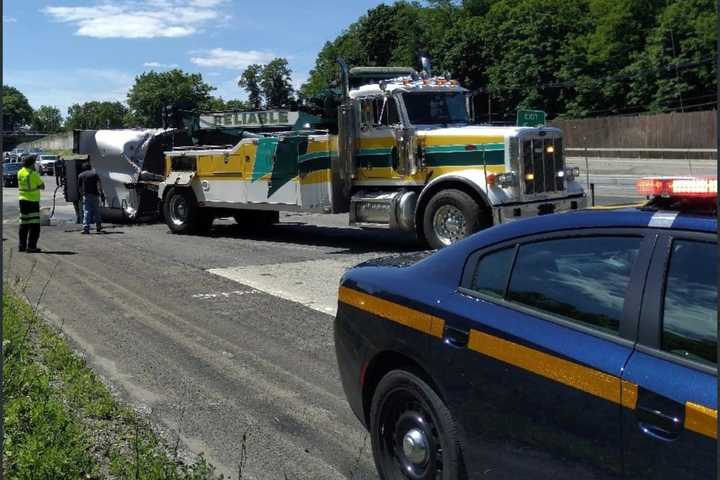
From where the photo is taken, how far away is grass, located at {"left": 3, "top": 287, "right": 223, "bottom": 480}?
13.1 ft

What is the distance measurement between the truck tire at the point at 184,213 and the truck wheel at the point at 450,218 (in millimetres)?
5801

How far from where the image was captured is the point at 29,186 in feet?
43.6

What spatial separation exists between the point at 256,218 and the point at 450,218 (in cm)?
589

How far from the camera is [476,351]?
10.8 ft

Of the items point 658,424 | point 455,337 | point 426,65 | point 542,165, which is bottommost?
point 658,424

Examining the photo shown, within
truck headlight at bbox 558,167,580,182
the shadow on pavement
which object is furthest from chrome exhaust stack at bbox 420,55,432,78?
truck headlight at bbox 558,167,580,182

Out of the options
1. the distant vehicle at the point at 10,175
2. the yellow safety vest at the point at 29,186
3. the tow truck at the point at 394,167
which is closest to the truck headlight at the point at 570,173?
the tow truck at the point at 394,167

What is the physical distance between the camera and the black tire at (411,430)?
341cm

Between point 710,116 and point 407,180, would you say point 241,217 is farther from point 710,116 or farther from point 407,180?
point 710,116

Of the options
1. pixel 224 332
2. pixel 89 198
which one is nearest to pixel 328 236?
pixel 89 198

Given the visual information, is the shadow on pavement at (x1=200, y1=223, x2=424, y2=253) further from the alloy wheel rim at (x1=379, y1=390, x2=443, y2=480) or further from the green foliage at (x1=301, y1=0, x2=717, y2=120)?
the green foliage at (x1=301, y1=0, x2=717, y2=120)

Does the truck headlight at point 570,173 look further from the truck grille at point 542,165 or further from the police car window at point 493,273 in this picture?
the police car window at point 493,273

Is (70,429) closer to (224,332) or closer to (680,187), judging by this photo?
(224,332)

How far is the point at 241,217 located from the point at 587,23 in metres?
60.1
